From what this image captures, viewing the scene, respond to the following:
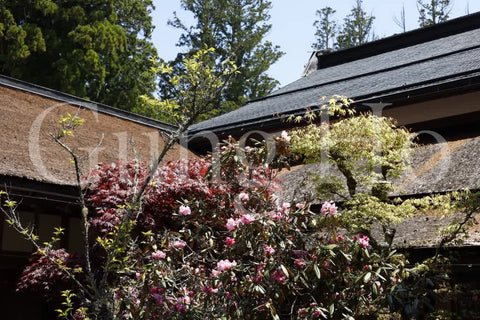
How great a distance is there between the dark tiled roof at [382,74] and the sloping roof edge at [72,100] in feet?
4.01

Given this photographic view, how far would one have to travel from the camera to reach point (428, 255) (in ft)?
21.1

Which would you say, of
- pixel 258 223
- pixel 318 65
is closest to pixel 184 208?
pixel 258 223

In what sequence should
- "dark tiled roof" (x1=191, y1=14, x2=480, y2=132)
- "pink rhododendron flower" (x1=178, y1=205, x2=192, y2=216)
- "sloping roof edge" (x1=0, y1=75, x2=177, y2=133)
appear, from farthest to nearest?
"sloping roof edge" (x1=0, y1=75, x2=177, y2=133), "dark tiled roof" (x1=191, y1=14, x2=480, y2=132), "pink rhododendron flower" (x1=178, y1=205, x2=192, y2=216)

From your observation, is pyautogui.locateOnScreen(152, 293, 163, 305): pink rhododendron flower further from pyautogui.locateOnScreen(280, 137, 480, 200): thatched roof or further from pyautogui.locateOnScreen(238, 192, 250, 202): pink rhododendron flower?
pyautogui.locateOnScreen(280, 137, 480, 200): thatched roof

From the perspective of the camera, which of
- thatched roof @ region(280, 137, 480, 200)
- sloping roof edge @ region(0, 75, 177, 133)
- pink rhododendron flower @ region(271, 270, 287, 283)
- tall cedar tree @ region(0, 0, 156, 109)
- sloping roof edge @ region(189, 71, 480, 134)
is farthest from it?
tall cedar tree @ region(0, 0, 156, 109)

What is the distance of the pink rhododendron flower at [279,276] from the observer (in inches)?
196

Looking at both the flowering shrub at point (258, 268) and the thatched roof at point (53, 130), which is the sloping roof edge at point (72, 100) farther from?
the flowering shrub at point (258, 268)

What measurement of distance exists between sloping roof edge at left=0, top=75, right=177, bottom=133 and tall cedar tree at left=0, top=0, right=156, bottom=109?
5633 millimetres

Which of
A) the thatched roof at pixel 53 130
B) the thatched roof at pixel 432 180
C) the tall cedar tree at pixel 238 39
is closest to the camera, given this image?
the thatched roof at pixel 432 180

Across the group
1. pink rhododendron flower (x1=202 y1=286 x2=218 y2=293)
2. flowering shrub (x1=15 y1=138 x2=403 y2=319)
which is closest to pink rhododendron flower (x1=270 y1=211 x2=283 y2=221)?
flowering shrub (x1=15 y1=138 x2=403 y2=319)

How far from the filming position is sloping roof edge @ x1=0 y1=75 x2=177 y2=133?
34.8ft

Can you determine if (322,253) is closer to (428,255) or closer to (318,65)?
(428,255)

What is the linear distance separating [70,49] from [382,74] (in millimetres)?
11790

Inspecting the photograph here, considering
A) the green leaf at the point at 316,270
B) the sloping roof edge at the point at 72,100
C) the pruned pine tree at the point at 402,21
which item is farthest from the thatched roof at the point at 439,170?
the pruned pine tree at the point at 402,21
